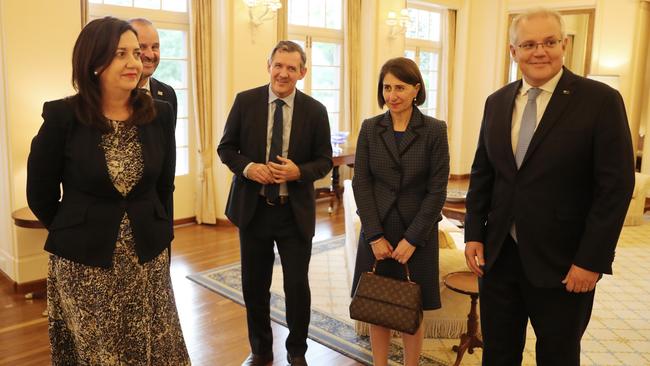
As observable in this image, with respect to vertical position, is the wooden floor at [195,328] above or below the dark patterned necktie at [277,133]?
below

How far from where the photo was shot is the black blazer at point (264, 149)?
2.79m

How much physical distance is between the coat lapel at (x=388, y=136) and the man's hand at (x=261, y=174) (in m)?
0.59

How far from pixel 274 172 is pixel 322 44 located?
5.42 meters

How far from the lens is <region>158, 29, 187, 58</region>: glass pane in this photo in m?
6.00

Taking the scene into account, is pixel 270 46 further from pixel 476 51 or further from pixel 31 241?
pixel 476 51

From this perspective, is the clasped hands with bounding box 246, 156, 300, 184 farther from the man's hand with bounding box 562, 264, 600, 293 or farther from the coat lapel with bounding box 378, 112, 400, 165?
the man's hand with bounding box 562, 264, 600, 293

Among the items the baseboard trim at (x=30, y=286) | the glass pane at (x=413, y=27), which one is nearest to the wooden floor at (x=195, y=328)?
the baseboard trim at (x=30, y=286)

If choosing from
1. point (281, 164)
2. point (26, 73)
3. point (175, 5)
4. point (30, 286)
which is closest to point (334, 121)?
point (175, 5)

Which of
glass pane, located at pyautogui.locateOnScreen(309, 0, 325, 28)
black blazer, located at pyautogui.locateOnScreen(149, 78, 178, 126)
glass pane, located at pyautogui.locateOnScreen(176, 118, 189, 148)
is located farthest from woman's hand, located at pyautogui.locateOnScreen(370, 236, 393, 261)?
glass pane, located at pyautogui.locateOnScreen(309, 0, 325, 28)

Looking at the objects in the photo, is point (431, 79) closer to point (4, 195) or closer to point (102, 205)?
point (4, 195)

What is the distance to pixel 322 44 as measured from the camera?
7738 mm

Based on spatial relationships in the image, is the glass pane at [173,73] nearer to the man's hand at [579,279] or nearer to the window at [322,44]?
the window at [322,44]

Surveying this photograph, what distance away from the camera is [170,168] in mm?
2172

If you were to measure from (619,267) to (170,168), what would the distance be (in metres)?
4.66
